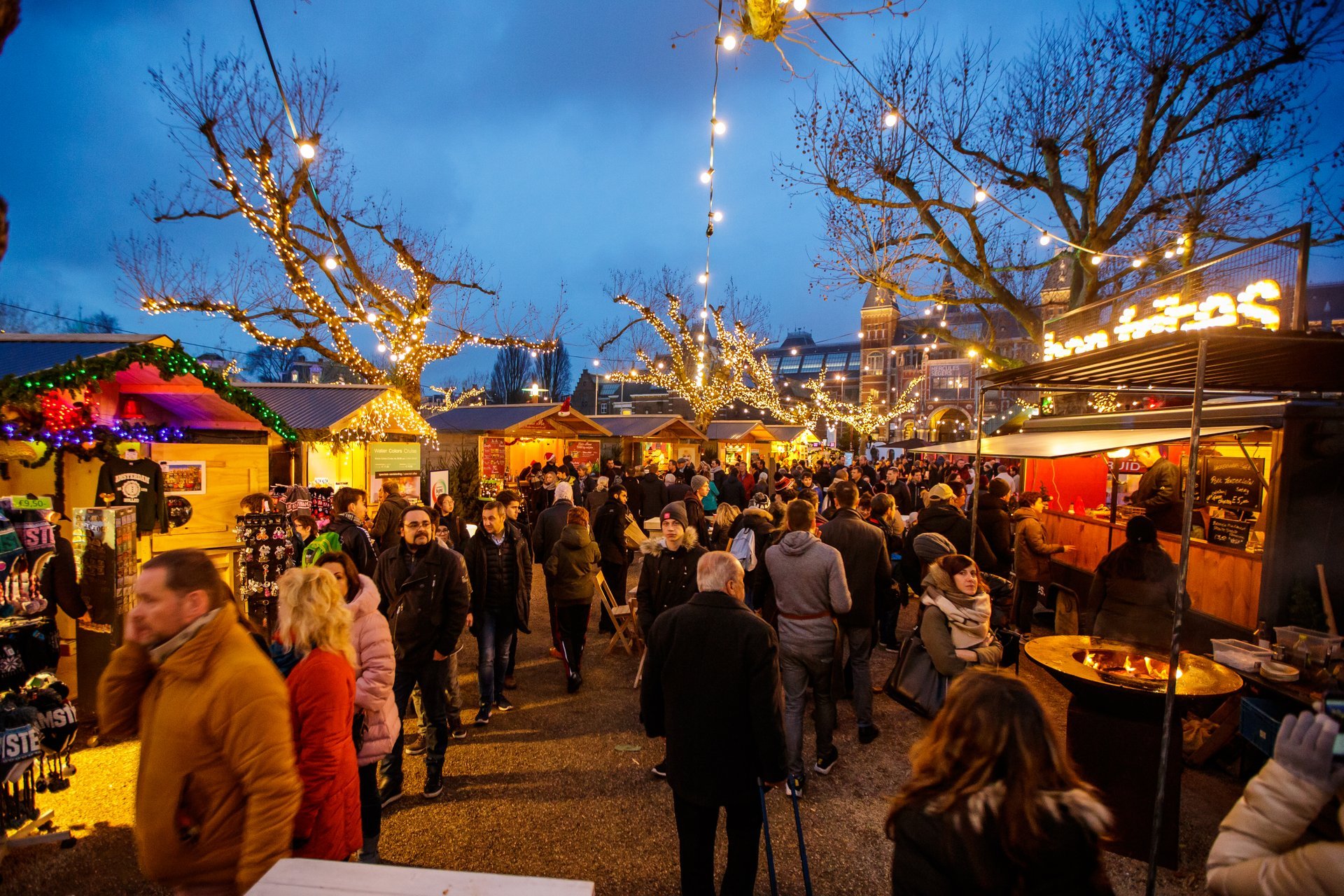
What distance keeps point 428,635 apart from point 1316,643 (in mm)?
5597

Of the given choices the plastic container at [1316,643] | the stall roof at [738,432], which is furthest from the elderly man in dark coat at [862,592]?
the stall roof at [738,432]

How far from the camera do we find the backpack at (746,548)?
5.89 metres

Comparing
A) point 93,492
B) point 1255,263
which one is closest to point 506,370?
point 93,492

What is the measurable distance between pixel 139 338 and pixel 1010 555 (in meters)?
9.10

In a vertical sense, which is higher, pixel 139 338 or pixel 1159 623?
pixel 139 338

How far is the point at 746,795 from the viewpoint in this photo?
8.23 feet

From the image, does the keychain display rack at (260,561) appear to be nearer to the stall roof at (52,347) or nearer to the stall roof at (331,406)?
the stall roof at (52,347)

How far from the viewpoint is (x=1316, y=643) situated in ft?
12.4

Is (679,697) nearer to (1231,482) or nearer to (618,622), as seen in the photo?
(618,622)

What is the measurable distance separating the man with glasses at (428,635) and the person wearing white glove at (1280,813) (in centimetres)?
363

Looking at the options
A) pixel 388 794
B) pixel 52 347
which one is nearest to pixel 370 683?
pixel 388 794

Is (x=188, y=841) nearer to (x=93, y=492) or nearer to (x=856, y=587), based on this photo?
(x=856, y=587)

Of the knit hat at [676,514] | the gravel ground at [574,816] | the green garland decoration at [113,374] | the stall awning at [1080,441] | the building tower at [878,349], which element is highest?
the building tower at [878,349]

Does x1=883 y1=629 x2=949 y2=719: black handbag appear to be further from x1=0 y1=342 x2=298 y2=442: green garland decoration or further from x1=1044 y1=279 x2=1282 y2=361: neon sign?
x1=0 y1=342 x2=298 y2=442: green garland decoration
